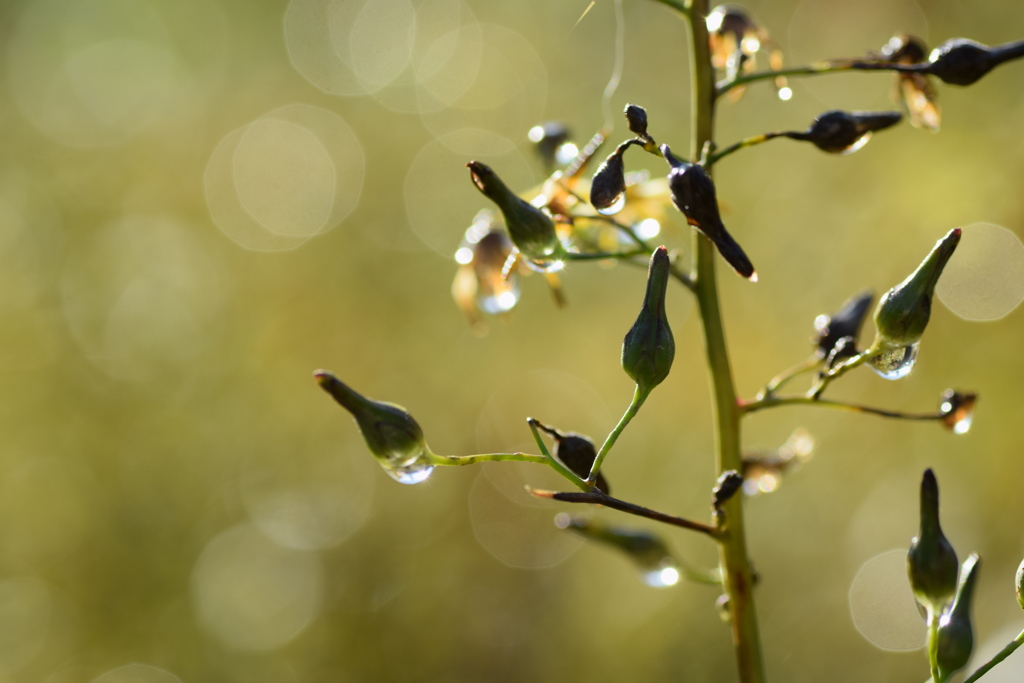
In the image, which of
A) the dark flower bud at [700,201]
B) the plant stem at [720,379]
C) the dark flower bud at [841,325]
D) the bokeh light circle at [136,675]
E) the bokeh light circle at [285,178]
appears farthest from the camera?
the bokeh light circle at [285,178]

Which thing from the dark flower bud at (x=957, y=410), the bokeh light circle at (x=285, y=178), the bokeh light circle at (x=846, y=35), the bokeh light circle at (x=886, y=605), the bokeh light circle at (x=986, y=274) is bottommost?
the dark flower bud at (x=957, y=410)

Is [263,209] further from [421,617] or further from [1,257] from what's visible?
[421,617]

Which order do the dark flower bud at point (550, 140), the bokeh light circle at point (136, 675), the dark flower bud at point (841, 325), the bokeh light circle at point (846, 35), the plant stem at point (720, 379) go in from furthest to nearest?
the bokeh light circle at point (846, 35)
the bokeh light circle at point (136, 675)
the dark flower bud at point (550, 140)
the dark flower bud at point (841, 325)
the plant stem at point (720, 379)

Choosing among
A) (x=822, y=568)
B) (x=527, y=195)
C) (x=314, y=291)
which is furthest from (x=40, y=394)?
(x=822, y=568)

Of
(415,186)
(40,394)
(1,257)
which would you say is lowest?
(40,394)

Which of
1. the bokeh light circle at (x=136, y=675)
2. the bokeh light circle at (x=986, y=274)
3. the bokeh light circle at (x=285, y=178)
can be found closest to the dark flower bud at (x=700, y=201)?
the bokeh light circle at (x=986, y=274)

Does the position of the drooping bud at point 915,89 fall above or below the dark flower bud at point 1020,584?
above

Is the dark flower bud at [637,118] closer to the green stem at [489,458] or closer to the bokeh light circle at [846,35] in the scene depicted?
the green stem at [489,458]
